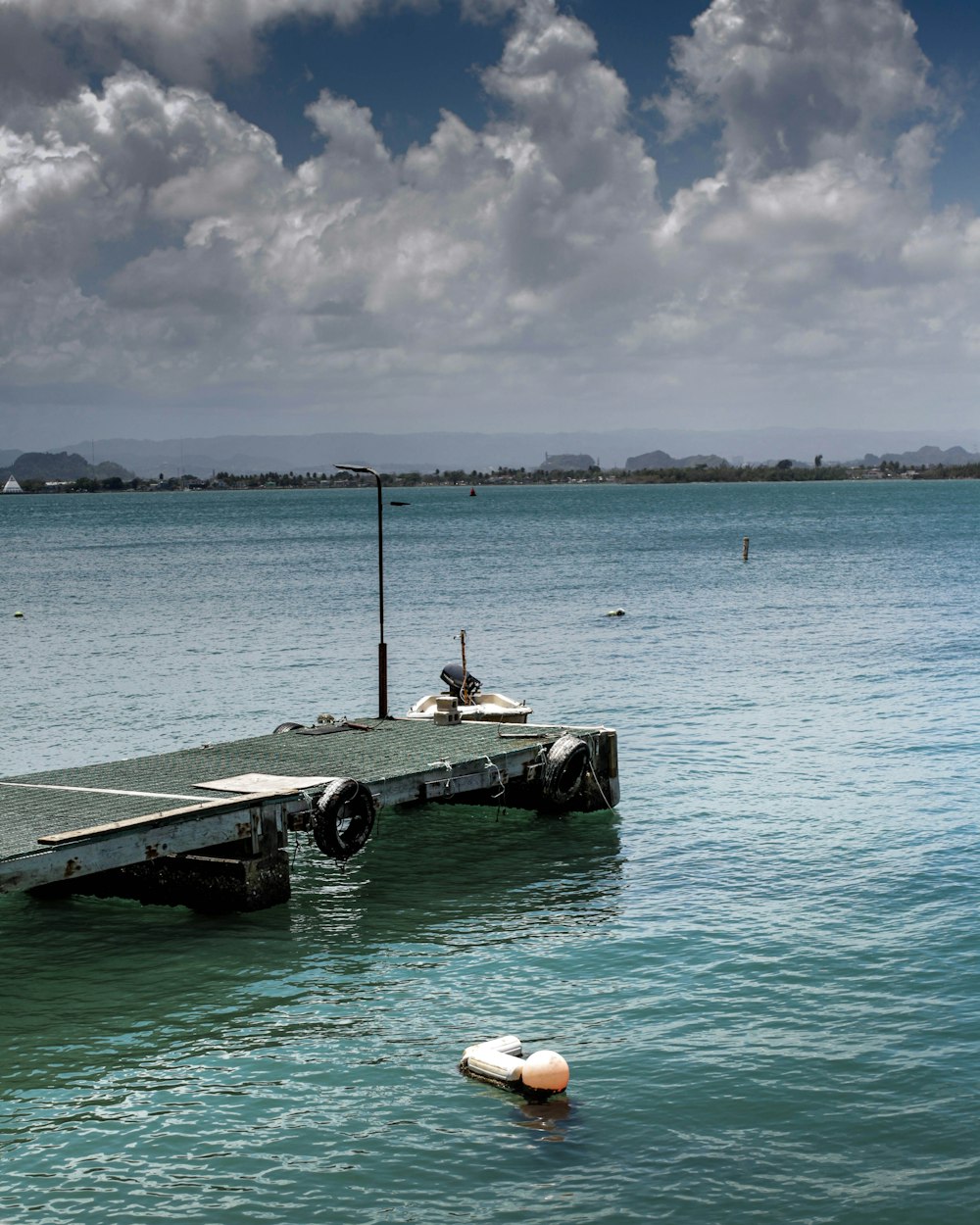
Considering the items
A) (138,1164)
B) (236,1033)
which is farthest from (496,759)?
(138,1164)

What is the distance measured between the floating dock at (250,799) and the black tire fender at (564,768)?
3cm

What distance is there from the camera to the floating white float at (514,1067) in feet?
47.3

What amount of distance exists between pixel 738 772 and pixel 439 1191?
61.9 feet

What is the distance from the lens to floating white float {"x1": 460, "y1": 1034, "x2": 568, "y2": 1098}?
14.4 meters

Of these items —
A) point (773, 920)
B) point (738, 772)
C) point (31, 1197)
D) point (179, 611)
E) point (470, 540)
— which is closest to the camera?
point (31, 1197)

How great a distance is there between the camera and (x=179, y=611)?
72375mm

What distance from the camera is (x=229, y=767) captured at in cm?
2502

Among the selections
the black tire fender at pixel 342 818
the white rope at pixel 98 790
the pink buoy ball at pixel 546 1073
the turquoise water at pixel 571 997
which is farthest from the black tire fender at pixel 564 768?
the pink buoy ball at pixel 546 1073

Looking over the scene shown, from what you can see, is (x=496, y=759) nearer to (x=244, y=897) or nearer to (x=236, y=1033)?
(x=244, y=897)

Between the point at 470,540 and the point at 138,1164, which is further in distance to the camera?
the point at 470,540

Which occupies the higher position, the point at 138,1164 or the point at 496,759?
the point at 496,759

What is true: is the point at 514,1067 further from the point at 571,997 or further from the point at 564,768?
the point at 564,768

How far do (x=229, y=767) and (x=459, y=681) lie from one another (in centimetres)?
1004

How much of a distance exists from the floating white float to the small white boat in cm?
1562
